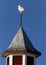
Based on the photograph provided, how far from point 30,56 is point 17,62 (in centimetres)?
143

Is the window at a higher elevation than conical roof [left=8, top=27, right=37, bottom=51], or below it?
below

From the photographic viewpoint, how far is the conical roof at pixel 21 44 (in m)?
41.0

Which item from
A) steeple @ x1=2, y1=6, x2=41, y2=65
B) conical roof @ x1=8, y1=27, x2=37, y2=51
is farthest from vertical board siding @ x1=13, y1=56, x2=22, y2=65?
conical roof @ x1=8, y1=27, x2=37, y2=51

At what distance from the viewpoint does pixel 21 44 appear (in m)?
41.3

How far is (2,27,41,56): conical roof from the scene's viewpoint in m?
41.0

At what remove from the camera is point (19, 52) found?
133ft

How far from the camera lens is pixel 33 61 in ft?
136

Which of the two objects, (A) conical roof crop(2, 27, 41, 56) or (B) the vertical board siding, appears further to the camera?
(A) conical roof crop(2, 27, 41, 56)

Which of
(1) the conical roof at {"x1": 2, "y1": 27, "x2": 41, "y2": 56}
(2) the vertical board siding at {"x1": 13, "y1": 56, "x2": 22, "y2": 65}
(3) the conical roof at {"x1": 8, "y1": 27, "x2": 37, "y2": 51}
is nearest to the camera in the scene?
(2) the vertical board siding at {"x1": 13, "y1": 56, "x2": 22, "y2": 65}

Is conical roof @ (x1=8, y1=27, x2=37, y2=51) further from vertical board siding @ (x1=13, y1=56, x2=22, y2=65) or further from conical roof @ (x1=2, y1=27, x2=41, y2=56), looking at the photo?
vertical board siding @ (x1=13, y1=56, x2=22, y2=65)

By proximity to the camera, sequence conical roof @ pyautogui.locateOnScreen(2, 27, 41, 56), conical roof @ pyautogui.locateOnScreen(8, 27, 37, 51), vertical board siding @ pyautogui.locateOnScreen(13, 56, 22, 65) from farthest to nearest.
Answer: conical roof @ pyautogui.locateOnScreen(8, 27, 37, 51) → conical roof @ pyautogui.locateOnScreen(2, 27, 41, 56) → vertical board siding @ pyautogui.locateOnScreen(13, 56, 22, 65)

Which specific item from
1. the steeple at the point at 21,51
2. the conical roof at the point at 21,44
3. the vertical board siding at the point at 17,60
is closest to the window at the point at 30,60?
the steeple at the point at 21,51

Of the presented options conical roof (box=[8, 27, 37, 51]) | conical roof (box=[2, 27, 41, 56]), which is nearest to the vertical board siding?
conical roof (box=[2, 27, 41, 56])

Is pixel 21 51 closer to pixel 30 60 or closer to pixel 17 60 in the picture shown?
pixel 17 60
